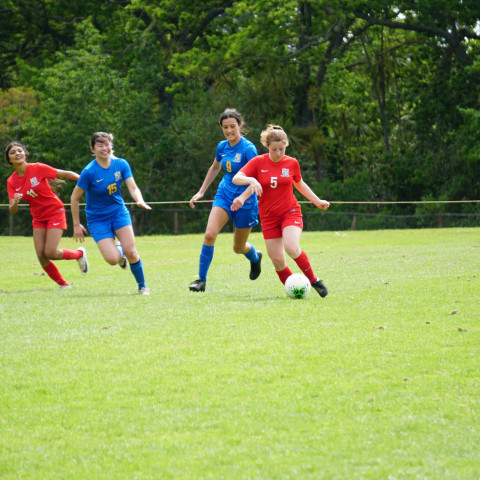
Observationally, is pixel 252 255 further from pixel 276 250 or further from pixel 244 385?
pixel 244 385

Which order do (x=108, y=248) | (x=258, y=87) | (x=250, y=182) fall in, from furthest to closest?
(x=258, y=87) → (x=108, y=248) → (x=250, y=182)

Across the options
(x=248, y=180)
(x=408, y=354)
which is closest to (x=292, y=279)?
(x=248, y=180)

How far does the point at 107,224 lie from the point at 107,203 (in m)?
0.28

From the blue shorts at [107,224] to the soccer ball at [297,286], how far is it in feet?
8.13

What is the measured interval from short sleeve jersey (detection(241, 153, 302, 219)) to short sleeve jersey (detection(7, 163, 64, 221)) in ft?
10.9

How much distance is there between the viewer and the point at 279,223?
9.23 metres

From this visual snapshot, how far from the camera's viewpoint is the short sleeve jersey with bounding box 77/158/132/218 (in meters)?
10.0

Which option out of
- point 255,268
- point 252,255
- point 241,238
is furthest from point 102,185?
point 255,268

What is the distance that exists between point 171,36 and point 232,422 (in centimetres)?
3572

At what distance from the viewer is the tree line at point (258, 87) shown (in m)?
31.2

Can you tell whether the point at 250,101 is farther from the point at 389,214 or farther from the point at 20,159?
the point at 20,159

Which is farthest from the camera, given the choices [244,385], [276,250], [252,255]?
[252,255]

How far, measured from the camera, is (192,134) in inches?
1369

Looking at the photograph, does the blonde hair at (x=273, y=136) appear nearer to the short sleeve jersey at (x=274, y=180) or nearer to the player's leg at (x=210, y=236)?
the short sleeve jersey at (x=274, y=180)
